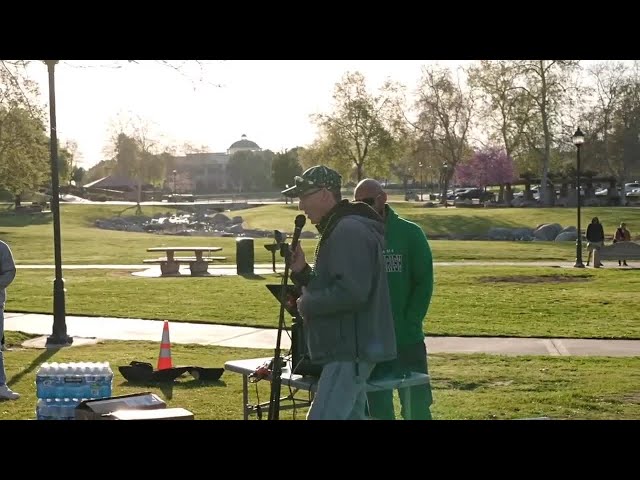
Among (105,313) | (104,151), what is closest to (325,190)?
(105,313)

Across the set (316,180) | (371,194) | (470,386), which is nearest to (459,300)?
(470,386)

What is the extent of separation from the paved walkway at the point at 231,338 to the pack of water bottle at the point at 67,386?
6.46 m

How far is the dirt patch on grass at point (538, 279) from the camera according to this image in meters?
25.4

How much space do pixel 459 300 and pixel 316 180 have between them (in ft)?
49.7

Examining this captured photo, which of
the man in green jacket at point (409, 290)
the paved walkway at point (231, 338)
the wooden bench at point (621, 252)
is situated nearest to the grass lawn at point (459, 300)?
the paved walkway at point (231, 338)

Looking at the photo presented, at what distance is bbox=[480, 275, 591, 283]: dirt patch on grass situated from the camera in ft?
83.5

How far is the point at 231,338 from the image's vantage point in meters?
16.3

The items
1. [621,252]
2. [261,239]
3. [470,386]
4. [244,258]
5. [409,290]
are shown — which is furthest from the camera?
[261,239]

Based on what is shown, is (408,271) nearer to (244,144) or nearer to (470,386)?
(470,386)

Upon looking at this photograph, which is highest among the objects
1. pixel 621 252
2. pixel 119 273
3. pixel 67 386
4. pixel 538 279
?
pixel 67 386

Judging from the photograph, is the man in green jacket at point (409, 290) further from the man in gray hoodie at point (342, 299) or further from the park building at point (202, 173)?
the park building at point (202, 173)
